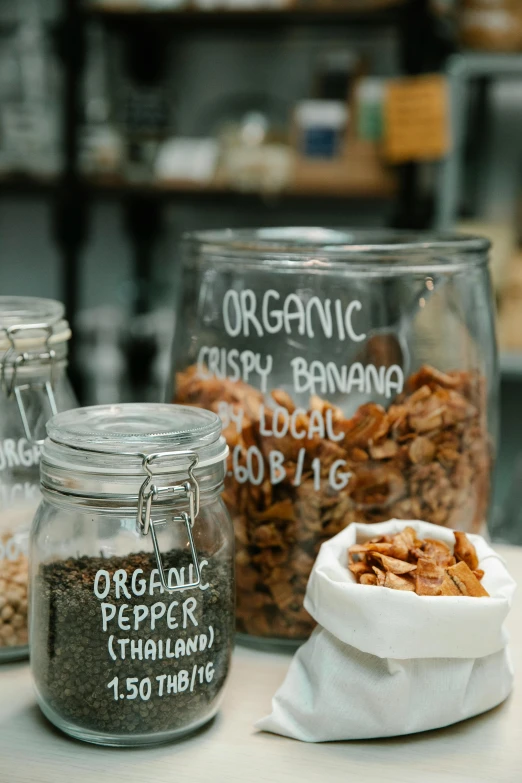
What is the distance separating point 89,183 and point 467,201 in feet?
3.19

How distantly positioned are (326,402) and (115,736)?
0.26 metres

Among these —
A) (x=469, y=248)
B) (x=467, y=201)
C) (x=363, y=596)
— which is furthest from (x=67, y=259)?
(x=363, y=596)

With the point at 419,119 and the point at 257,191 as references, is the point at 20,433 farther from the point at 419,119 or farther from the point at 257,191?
the point at 257,191

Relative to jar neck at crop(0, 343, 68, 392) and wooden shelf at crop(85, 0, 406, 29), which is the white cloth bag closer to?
jar neck at crop(0, 343, 68, 392)

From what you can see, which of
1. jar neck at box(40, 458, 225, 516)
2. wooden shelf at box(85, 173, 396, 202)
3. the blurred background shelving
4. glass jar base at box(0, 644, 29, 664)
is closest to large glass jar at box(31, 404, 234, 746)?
jar neck at box(40, 458, 225, 516)

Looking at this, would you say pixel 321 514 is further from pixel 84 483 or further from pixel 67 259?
pixel 67 259

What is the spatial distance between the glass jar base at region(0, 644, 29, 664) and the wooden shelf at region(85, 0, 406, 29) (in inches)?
77.7

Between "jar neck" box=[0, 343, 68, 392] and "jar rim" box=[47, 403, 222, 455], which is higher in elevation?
"jar neck" box=[0, 343, 68, 392]

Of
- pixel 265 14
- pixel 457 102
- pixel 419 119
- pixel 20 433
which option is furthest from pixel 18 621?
pixel 265 14

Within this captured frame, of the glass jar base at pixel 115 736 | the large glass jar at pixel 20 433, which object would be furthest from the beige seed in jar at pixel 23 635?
the glass jar base at pixel 115 736

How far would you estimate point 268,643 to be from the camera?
70 cm

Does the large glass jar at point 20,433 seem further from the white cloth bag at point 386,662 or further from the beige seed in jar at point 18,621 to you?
the white cloth bag at point 386,662

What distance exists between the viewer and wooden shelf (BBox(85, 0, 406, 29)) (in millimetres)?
2344

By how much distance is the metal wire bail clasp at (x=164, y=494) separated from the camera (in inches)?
21.0
